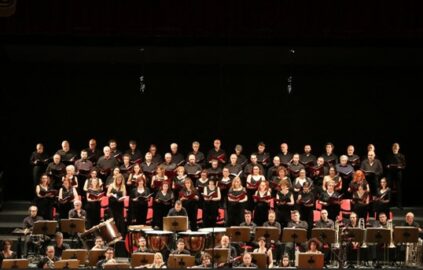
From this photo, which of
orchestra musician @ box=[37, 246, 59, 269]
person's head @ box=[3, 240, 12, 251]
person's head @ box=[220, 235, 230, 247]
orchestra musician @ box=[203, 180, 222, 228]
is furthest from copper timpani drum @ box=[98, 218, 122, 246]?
person's head @ box=[220, 235, 230, 247]

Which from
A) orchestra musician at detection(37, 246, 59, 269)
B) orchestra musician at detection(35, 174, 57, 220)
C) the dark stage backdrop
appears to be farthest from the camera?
the dark stage backdrop

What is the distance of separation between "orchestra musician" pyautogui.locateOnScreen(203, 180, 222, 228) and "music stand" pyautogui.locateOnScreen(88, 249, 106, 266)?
2.84 m

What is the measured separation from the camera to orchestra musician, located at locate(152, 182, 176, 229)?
16.5 m

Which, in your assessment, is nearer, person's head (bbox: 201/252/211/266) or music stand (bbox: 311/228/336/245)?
person's head (bbox: 201/252/211/266)

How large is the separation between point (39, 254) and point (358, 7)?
7.17 metres

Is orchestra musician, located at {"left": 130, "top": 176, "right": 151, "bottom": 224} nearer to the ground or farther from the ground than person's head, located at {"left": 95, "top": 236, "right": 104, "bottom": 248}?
farther from the ground

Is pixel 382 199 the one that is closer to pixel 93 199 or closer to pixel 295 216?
pixel 295 216

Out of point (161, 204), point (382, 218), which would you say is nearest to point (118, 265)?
point (161, 204)

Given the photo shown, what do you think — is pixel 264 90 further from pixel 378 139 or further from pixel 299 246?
pixel 299 246

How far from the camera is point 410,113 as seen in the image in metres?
19.6

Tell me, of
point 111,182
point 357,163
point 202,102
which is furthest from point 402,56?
point 111,182

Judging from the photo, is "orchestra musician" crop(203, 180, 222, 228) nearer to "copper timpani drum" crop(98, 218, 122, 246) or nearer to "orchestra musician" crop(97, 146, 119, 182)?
"copper timpani drum" crop(98, 218, 122, 246)

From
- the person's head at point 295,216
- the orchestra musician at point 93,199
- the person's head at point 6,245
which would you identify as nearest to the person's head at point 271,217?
the person's head at point 295,216

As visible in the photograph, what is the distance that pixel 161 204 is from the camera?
16594 mm
